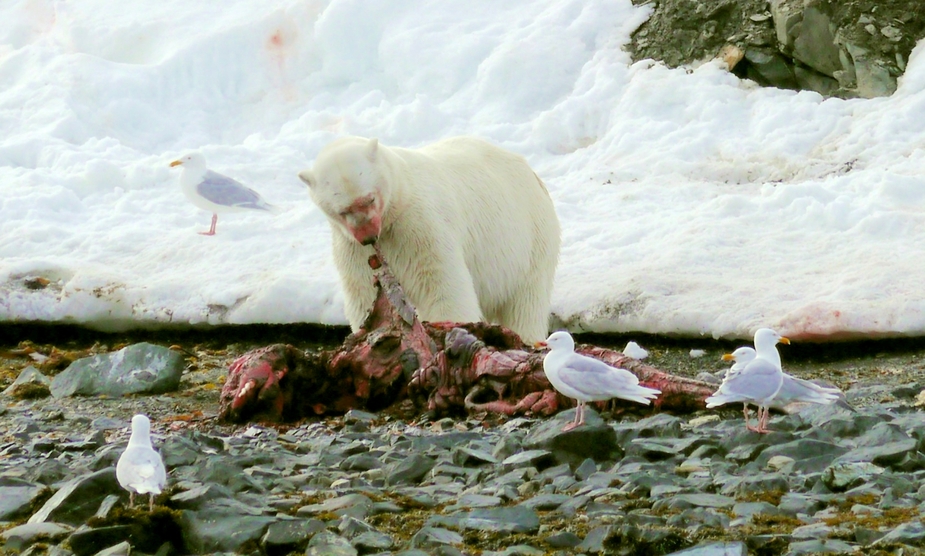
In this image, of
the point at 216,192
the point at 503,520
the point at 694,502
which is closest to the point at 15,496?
the point at 503,520

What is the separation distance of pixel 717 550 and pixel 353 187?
3764 mm

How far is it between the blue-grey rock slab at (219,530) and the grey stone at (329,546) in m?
0.22

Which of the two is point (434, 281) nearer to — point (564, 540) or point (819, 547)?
point (564, 540)

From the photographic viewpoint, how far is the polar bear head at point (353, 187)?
21.1ft

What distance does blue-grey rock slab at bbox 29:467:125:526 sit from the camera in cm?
378

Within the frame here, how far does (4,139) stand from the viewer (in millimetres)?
12383

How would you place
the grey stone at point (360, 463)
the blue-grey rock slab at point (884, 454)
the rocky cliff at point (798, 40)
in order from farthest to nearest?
the rocky cliff at point (798, 40) → the grey stone at point (360, 463) → the blue-grey rock slab at point (884, 454)

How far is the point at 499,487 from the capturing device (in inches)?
158

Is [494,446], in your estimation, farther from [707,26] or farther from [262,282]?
[707,26]

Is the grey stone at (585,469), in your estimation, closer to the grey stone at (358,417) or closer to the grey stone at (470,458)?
the grey stone at (470,458)

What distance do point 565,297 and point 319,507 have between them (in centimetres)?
476

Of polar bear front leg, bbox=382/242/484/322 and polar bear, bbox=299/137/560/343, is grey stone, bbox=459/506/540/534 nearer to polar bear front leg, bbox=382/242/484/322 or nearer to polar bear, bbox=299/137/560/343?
polar bear, bbox=299/137/560/343

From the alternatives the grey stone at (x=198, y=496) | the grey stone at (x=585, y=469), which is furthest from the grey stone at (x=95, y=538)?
the grey stone at (x=585, y=469)

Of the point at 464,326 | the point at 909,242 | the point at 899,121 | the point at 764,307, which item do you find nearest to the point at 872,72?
the point at 899,121
